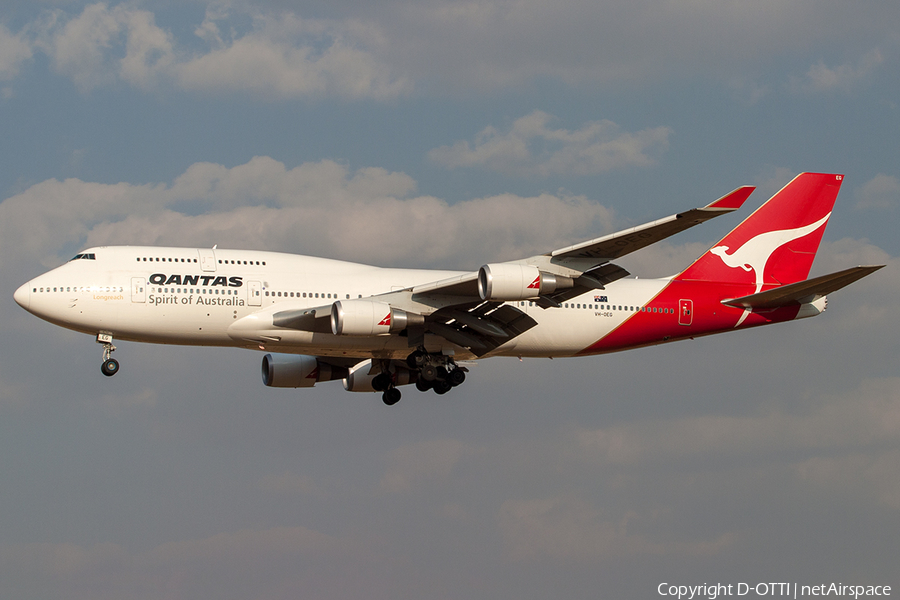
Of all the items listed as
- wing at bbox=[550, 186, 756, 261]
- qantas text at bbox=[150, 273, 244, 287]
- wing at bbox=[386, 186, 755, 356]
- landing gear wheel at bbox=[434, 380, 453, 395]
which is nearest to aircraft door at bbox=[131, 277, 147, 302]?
qantas text at bbox=[150, 273, 244, 287]

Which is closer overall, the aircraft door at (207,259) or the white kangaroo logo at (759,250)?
the aircraft door at (207,259)

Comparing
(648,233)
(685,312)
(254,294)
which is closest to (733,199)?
(648,233)

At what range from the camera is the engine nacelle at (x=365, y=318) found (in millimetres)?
33844

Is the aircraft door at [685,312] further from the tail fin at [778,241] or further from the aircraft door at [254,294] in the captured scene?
the aircraft door at [254,294]

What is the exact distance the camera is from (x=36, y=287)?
114ft

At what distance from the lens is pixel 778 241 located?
4188 cm

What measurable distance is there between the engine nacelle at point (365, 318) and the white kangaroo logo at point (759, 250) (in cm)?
1411

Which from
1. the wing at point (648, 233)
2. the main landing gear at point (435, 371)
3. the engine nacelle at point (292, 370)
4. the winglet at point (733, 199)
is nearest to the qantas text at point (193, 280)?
the main landing gear at point (435, 371)

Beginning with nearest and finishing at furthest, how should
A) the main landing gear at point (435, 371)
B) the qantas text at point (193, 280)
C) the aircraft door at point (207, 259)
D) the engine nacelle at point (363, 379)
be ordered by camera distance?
the qantas text at point (193, 280)
the aircraft door at point (207, 259)
the main landing gear at point (435, 371)
the engine nacelle at point (363, 379)

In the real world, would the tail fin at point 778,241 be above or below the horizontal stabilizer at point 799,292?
above

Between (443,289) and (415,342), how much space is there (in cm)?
291

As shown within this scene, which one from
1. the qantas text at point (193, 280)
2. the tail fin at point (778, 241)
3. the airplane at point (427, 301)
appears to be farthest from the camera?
the tail fin at point (778, 241)

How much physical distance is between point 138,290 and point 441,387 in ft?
37.4

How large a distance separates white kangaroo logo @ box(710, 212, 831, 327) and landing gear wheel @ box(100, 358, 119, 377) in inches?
904
